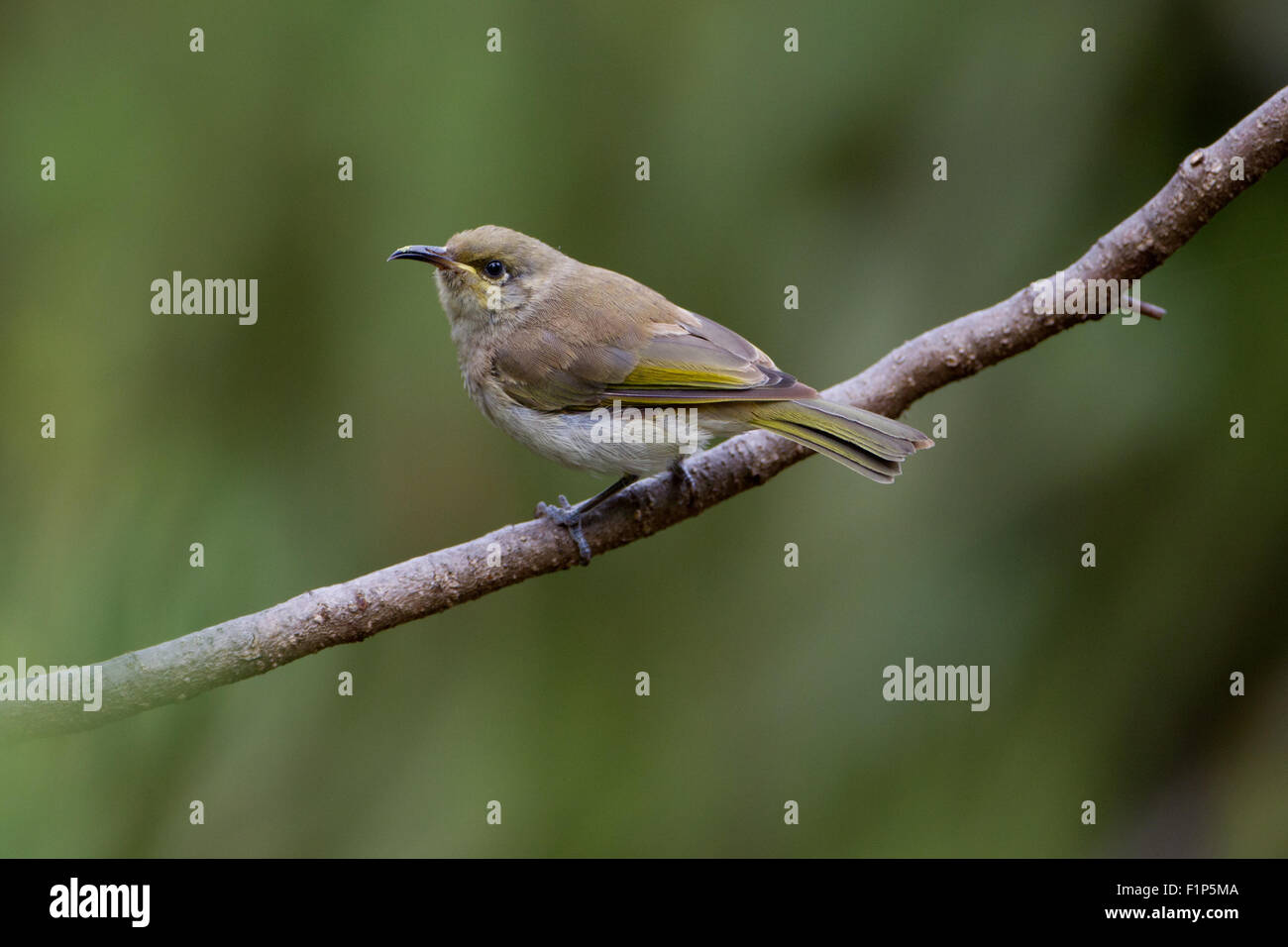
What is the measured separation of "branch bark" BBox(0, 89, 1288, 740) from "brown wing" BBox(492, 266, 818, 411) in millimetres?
214

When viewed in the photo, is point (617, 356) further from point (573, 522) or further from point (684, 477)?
point (573, 522)

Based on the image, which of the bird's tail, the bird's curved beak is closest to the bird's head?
the bird's curved beak

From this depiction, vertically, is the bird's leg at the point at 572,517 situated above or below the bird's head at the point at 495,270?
below

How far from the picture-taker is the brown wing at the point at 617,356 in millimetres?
3623

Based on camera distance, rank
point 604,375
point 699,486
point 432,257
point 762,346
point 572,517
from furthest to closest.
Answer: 1. point 762,346
2. point 432,257
3. point 604,375
4. point 699,486
5. point 572,517

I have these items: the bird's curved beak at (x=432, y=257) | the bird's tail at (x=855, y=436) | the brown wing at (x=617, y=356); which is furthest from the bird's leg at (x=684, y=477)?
the bird's curved beak at (x=432, y=257)

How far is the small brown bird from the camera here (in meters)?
3.37

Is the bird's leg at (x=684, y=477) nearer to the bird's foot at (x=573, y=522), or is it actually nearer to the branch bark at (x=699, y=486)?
the branch bark at (x=699, y=486)

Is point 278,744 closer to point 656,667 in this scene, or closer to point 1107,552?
point 656,667

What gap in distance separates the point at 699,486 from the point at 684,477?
0.24ft

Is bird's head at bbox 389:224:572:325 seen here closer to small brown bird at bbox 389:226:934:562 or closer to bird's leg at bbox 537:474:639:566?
small brown bird at bbox 389:226:934:562

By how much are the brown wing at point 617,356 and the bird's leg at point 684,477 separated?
0.64 ft

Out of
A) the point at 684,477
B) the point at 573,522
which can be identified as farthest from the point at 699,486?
the point at 573,522

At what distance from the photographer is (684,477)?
11.5 feet
